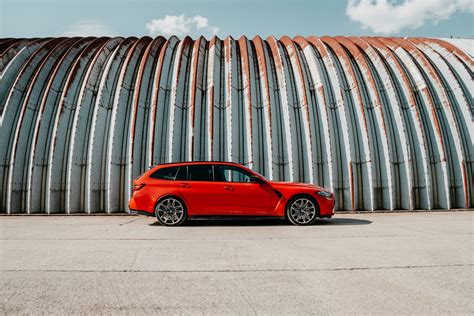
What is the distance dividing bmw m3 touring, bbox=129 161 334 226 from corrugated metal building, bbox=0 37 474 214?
2.67 m

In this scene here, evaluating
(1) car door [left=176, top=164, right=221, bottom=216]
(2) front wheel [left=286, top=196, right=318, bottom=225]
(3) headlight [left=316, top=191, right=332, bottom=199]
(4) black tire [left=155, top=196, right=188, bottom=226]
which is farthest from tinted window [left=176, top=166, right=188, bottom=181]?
(3) headlight [left=316, top=191, right=332, bottom=199]

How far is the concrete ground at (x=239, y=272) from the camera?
254 cm

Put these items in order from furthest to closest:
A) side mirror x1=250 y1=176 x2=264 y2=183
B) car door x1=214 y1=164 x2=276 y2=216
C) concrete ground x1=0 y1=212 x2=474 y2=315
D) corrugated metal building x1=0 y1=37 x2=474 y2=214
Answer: corrugated metal building x1=0 y1=37 x2=474 y2=214 < side mirror x1=250 y1=176 x2=264 y2=183 < car door x1=214 y1=164 x2=276 y2=216 < concrete ground x1=0 y1=212 x2=474 y2=315

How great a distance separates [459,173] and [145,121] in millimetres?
10128

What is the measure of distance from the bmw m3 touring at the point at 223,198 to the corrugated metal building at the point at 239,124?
8.76ft

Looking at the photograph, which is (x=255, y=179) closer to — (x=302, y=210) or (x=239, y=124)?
(x=302, y=210)

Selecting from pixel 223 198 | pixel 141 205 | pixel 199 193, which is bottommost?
pixel 141 205

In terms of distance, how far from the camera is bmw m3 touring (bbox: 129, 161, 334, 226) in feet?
23.1

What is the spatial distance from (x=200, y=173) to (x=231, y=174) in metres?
0.72

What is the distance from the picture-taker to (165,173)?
23.7ft

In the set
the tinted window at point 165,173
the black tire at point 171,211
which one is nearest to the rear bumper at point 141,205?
the black tire at point 171,211

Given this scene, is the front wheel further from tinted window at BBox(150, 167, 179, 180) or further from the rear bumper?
the rear bumper

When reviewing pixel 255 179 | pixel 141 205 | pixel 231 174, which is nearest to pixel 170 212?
pixel 141 205

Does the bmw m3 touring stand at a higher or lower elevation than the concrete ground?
higher
